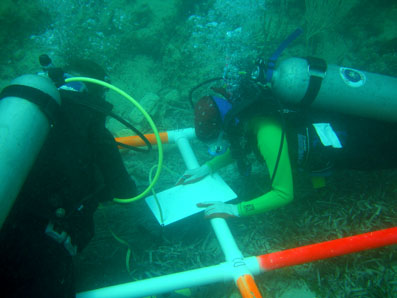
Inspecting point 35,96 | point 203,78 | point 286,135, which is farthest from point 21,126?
point 203,78

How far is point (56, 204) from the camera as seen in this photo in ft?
5.41

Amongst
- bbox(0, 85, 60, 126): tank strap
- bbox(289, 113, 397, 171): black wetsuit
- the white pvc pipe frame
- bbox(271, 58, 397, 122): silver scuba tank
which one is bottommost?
the white pvc pipe frame

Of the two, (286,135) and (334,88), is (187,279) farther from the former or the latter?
(334,88)

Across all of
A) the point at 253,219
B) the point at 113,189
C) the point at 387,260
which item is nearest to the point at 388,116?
the point at 387,260

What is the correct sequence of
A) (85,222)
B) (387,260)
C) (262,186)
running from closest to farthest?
(85,222), (387,260), (262,186)

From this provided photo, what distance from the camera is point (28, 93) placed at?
4.90 ft

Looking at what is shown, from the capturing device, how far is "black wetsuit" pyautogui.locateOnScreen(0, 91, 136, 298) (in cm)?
140

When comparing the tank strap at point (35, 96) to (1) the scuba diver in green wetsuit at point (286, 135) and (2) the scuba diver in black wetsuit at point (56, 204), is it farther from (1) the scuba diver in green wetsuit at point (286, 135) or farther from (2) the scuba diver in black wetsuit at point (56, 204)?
(1) the scuba diver in green wetsuit at point (286, 135)

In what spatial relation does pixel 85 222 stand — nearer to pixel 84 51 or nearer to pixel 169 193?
pixel 169 193

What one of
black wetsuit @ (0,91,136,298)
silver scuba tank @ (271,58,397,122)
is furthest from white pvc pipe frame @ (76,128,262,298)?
silver scuba tank @ (271,58,397,122)

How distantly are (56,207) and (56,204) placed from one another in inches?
0.9

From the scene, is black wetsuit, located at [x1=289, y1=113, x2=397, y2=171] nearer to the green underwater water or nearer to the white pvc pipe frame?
the green underwater water

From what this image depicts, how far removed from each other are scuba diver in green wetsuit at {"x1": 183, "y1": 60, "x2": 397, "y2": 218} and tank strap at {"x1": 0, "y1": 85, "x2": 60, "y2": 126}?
142 centimetres

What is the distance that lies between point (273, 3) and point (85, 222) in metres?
8.68
